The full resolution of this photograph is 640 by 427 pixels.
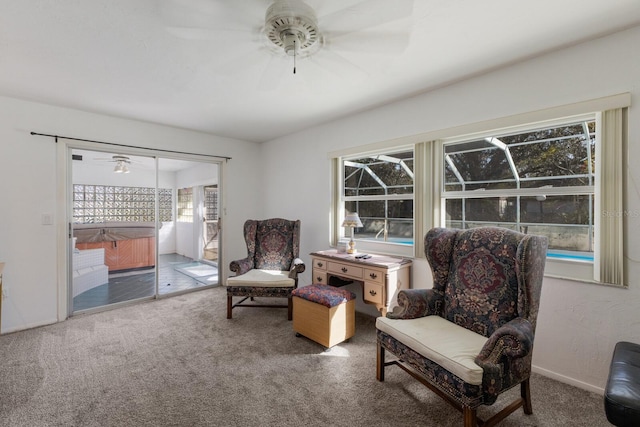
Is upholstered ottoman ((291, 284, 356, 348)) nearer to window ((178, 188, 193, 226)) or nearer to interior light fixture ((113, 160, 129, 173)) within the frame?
interior light fixture ((113, 160, 129, 173))

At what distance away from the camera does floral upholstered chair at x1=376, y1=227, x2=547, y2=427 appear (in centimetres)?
139

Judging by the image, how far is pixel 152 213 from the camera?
12.6 ft

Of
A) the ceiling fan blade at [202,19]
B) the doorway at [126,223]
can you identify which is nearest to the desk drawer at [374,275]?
the ceiling fan blade at [202,19]

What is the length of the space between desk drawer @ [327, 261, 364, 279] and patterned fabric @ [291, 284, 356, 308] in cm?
27

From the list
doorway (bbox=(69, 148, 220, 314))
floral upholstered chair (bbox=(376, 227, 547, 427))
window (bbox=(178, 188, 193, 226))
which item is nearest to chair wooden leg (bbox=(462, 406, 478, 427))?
floral upholstered chair (bbox=(376, 227, 547, 427))

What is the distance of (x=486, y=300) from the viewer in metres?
1.80

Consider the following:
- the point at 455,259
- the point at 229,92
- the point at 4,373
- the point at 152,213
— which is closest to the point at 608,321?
the point at 455,259

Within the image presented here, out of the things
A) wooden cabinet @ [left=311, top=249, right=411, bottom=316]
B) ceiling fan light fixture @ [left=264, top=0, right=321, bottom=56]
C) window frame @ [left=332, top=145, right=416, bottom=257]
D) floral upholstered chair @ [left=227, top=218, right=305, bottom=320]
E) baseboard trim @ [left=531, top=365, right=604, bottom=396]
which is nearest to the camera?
ceiling fan light fixture @ [left=264, top=0, right=321, bottom=56]

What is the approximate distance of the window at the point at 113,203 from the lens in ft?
10.9

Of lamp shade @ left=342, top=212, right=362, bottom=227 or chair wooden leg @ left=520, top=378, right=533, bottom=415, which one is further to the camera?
lamp shade @ left=342, top=212, right=362, bottom=227

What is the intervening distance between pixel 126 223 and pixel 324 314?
3.05 metres

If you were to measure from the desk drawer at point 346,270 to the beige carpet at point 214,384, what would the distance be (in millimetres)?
590

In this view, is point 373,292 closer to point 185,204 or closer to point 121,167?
point 121,167

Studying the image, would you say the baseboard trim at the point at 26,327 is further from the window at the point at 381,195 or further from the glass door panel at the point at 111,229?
the window at the point at 381,195
